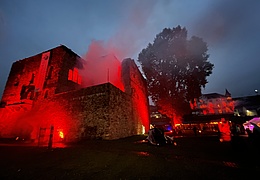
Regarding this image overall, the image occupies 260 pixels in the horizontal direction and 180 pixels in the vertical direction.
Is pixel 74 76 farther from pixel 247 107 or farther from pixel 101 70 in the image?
pixel 247 107

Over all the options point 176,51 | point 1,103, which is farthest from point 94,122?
point 1,103

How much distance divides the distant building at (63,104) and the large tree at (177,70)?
212 inches

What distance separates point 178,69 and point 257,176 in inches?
721

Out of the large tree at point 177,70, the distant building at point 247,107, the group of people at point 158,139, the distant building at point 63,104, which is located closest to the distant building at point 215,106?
the distant building at point 247,107

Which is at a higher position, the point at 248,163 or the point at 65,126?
the point at 65,126

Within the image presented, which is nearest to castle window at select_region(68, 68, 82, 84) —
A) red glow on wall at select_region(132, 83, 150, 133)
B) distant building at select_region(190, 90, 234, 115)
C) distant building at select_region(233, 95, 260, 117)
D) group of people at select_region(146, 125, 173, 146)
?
red glow on wall at select_region(132, 83, 150, 133)

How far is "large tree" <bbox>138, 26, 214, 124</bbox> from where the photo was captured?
64.8ft

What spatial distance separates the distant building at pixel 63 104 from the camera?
12.2 m

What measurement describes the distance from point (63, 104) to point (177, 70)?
56.8ft

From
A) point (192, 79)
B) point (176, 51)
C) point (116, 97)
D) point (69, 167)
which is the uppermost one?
point (176, 51)

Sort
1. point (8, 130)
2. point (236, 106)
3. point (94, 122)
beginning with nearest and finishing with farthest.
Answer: point (94, 122), point (8, 130), point (236, 106)

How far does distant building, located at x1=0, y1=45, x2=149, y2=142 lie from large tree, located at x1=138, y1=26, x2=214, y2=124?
5381mm

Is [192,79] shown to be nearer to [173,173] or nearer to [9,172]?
[173,173]

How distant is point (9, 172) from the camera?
4.21 metres
